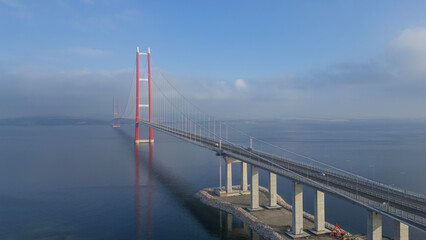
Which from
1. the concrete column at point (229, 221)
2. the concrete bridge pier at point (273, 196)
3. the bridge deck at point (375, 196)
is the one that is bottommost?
the concrete column at point (229, 221)

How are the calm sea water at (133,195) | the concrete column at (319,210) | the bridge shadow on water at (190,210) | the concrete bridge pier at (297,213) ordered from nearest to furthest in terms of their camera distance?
the concrete column at (319,210) < the concrete bridge pier at (297,213) < the bridge shadow on water at (190,210) < the calm sea water at (133,195)

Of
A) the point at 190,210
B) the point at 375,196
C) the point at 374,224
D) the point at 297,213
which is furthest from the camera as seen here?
the point at 190,210

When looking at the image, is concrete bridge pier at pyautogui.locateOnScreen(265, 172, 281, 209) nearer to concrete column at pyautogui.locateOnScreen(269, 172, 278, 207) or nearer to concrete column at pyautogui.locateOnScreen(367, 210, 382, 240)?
concrete column at pyautogui.locateOnScreen(269, 172, 278, 207)

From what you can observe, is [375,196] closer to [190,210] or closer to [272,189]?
[272,189]

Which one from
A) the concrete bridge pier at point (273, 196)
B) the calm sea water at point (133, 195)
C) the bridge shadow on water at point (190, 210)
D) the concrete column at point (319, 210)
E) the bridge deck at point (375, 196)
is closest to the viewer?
the bridge deck at point (375, 196)

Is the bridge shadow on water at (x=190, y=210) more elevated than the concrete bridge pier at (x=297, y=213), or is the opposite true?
the concrete bridge pier at (x=297, y=213)

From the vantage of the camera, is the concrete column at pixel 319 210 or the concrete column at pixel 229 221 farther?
the concrete column at pixel 229 221

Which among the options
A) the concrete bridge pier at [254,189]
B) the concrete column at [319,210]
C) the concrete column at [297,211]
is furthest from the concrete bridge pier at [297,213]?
the concrete bridge pier at [254,189]

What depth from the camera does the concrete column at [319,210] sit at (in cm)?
1967

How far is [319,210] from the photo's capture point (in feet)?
65.3

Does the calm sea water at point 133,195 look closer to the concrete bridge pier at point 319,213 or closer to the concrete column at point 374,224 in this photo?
the concrete bridge pier at point 319,213

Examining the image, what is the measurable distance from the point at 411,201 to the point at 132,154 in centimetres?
5667

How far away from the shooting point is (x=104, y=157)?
61344mm

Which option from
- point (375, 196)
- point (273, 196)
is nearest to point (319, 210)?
point (375, 196)
